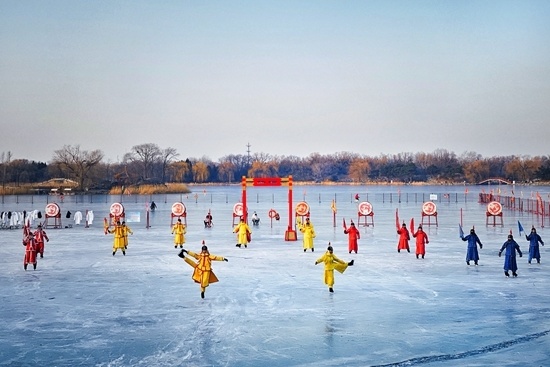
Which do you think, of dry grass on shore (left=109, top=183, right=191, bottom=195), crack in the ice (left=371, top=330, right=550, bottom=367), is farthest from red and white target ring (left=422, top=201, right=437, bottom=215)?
dry grass on shore (left=109, top=183, right=191, bottom=195)

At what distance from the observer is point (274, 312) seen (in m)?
14.7

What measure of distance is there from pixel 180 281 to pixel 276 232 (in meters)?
17.9

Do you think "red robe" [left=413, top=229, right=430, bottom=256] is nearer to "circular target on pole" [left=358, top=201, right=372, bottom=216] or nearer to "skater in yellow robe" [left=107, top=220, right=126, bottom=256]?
"skater in yellow robe" [left=107, top=220, right=126, bottom=256]

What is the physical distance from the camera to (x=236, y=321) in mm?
13812

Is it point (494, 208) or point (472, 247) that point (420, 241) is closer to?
point (472, 247)

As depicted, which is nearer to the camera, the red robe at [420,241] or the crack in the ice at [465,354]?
the crack in the ice at [465,354]

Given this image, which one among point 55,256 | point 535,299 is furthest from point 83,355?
point 55,256

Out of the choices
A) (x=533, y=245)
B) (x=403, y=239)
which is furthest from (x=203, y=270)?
(x=533, y=245)

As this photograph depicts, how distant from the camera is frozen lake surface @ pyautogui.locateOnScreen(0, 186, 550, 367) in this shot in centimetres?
1121

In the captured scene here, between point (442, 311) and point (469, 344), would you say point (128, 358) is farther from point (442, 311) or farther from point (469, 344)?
point (442, 311)

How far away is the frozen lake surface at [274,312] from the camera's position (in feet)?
36.8

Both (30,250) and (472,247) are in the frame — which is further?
(472,247)

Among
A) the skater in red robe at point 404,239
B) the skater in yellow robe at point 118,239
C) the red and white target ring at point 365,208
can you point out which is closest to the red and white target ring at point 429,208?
the red and white target ring at point 365,208

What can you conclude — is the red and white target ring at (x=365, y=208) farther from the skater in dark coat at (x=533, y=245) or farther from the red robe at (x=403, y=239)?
the skater in dark coat at (x=533, y=245)
